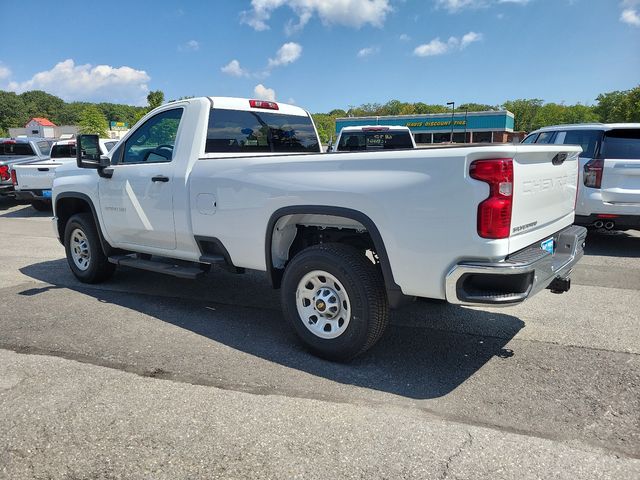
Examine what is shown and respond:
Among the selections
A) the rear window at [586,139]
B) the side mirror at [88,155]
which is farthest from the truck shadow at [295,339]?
the rear window at [586,139]

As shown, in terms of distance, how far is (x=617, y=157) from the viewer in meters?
7.32

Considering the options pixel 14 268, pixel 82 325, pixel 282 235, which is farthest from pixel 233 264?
pixel 14 268

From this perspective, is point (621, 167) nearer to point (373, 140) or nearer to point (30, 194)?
point (373, 140)

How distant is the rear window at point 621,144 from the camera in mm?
7316

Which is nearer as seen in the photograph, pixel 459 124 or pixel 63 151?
pixel 63 151

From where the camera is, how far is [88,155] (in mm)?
5539

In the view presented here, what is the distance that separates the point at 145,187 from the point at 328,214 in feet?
7.71

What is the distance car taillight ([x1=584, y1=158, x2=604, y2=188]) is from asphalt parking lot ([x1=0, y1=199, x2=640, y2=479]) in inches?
94.8

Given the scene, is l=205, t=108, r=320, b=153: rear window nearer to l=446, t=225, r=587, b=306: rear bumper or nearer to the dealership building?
l=446, t=225, r=587, b=306: rear bumper

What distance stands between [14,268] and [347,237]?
5.71 metres

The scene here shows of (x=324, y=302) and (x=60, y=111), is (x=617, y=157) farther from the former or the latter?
(x=60, y=111)

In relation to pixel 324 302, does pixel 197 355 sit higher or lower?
lower

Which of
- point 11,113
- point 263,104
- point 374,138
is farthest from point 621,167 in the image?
point 11,113

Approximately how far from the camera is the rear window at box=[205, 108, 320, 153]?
16.5ft
